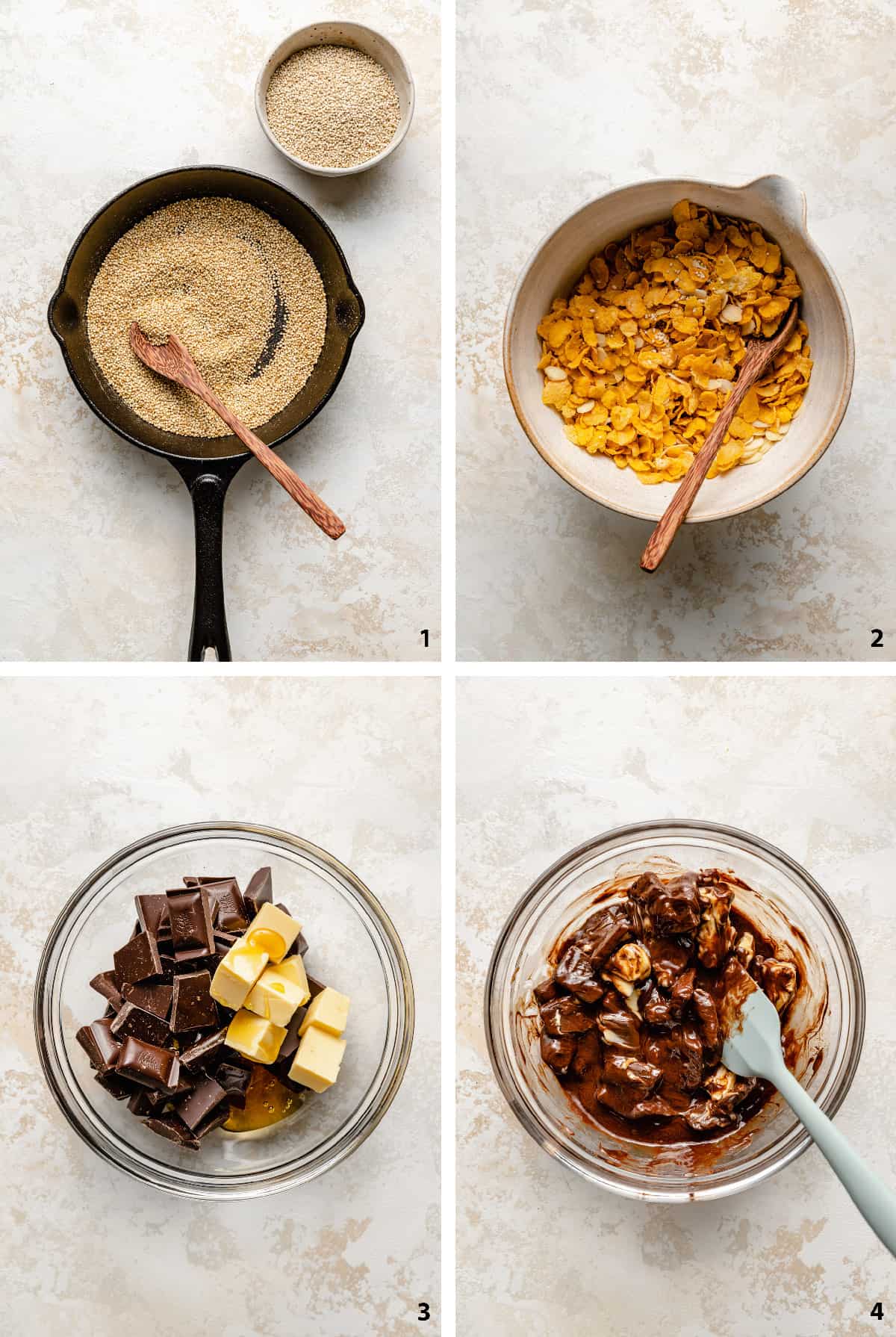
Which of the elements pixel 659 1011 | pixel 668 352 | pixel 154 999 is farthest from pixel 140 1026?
pixel 668 352

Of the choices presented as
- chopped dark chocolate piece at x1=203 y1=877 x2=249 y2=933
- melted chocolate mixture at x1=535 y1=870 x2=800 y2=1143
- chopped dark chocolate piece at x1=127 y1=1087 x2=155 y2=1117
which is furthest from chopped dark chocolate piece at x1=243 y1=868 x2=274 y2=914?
melted chocolate mixture at x1=535 y1=870 x2=800 y2=1143

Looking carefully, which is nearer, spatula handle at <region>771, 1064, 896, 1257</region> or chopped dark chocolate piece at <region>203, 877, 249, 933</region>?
spatula handle at <region>771, 1064, 896, 1257</region>

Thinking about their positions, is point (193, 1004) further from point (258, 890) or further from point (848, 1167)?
point (848, 1167)

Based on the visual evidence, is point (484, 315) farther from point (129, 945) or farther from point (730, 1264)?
point (730, 1264)

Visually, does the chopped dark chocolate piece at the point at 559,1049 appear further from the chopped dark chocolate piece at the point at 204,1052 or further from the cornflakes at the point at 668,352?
the cornflakes at the point at 668,352

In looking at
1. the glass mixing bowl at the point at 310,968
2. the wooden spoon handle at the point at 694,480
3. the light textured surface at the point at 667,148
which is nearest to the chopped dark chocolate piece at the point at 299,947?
the glass mixing bowl at the point at 310,968

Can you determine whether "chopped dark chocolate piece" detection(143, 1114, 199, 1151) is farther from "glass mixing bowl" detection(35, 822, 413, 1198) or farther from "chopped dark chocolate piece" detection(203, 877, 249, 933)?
"chopped dark chocolate piece" detection(203, 877, 249, 933)
